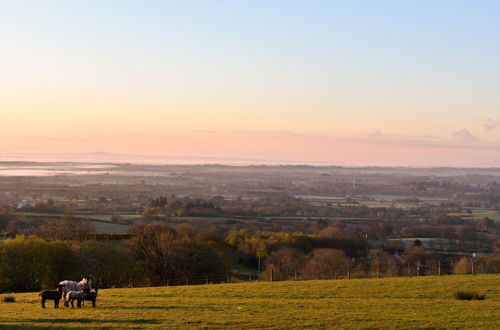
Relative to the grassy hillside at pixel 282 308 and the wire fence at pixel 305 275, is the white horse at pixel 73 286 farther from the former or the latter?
the wire fence at pixel 305 275

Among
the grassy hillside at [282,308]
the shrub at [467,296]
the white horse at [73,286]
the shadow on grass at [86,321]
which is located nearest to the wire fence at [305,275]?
the grassy hillside at [282,308]

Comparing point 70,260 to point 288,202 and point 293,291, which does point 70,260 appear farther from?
point 288,202

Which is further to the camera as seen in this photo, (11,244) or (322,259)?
(322,259)

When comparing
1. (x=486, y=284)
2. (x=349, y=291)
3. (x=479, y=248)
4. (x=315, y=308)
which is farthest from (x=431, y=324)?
(x=479, y=248)

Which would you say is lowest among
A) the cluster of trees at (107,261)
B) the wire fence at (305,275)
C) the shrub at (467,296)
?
the wire fence at (305,275)

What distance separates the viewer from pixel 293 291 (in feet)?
94.8

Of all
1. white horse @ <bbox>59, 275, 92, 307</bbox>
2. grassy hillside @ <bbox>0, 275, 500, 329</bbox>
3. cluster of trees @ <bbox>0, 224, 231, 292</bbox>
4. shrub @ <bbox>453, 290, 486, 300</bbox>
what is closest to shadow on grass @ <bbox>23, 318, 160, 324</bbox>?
grassy hillside @ <bbox>0, 275, 500, 329</bbox>

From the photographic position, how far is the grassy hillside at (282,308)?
1873 centimetres

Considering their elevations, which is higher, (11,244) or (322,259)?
(11,244)

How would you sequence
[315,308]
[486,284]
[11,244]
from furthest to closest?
[11,244]
[486,284]
[315,308]

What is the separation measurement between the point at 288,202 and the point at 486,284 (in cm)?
14738

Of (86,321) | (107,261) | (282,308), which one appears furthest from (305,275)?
(86,321)

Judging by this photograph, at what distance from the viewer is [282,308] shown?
2255 cm

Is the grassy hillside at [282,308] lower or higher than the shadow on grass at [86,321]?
lower
